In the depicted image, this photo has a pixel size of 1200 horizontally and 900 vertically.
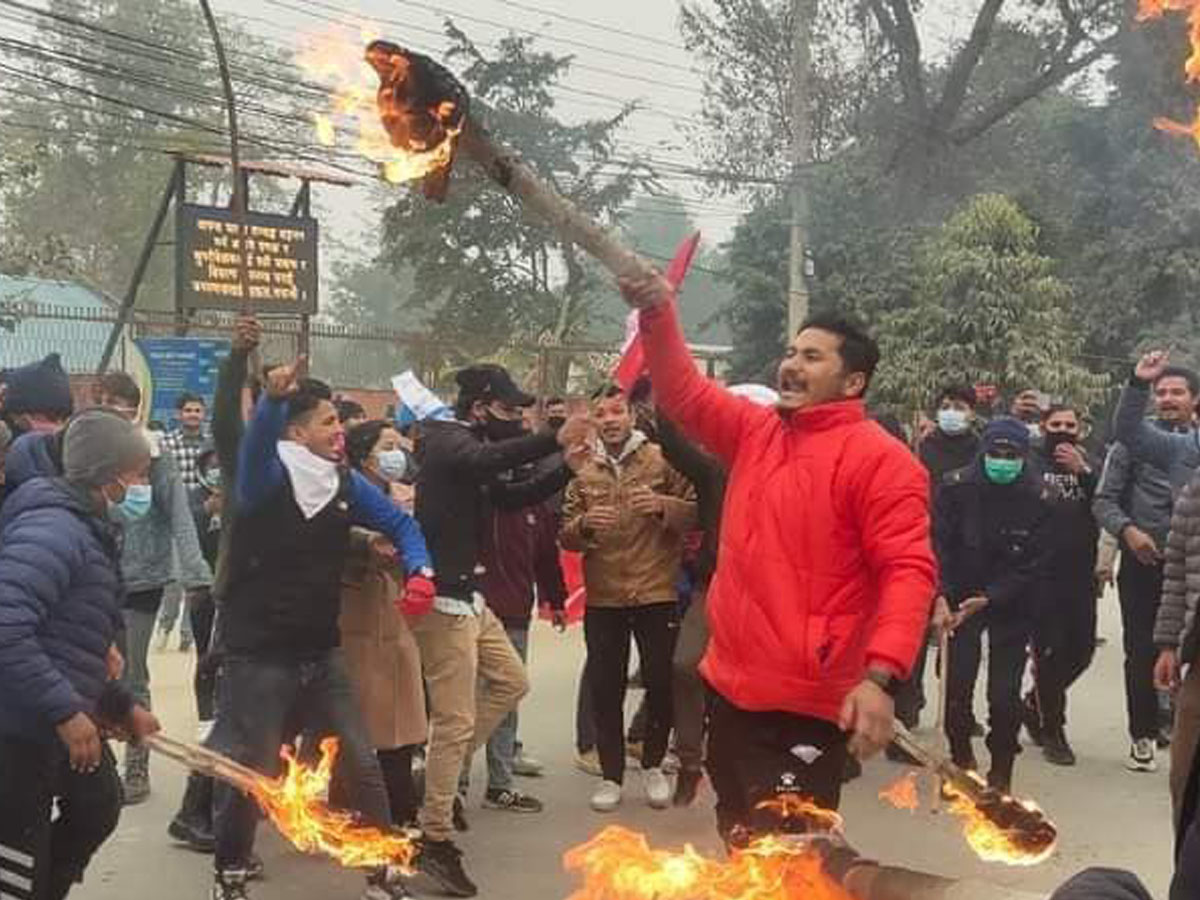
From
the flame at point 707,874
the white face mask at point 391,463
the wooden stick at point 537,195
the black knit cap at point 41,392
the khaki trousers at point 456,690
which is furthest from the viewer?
the white face mask at point 391,463

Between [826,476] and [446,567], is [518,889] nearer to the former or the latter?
[446,567]

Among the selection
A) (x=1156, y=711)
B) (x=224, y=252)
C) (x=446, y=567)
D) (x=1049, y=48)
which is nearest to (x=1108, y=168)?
(x=1049, y=48)

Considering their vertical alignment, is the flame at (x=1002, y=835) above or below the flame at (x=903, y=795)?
above

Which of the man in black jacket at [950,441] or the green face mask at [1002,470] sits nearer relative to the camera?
the green face mask at [1002,470]

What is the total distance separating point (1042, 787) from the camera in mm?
7180

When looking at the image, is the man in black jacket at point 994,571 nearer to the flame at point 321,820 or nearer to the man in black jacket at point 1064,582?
the man in black jacket at point 1064,582

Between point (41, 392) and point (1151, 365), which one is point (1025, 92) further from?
point (41, 392)

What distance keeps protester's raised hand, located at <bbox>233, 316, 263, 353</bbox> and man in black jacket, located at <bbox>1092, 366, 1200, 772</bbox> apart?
450 cm

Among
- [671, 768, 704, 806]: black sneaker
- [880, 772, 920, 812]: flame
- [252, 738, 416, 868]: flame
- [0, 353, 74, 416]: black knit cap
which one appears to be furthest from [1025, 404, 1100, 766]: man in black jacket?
[0, 353, 74, 416]: black knit cap

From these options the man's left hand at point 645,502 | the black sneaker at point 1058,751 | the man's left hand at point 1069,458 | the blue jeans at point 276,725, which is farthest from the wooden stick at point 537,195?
the black sneaker at point 1058,751

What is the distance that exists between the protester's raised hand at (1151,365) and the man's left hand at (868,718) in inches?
137

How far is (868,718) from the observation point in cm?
338

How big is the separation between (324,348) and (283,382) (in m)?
14.9

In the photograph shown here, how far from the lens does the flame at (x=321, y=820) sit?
4699mm
